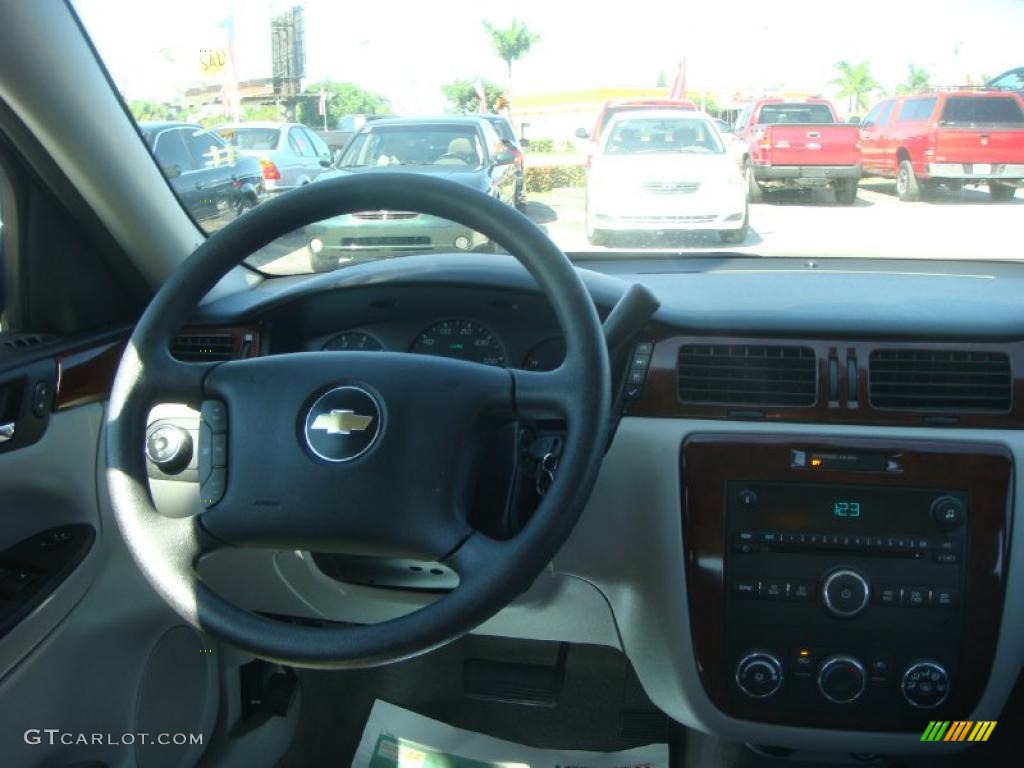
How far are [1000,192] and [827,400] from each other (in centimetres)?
146

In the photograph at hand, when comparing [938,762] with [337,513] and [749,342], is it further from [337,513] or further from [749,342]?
[337,513]

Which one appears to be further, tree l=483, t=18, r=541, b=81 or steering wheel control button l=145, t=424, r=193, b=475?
tree l=483, t=18, r=541, b=81

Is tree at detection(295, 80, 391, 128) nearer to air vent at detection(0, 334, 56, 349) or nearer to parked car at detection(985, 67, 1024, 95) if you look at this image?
air vent at detection(0, 334, 56, 349)

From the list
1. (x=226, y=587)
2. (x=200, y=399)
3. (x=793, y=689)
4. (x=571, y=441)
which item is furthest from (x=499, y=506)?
(x=226, y=587)

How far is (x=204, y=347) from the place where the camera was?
245 centimetres

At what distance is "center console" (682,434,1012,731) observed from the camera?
217 cm

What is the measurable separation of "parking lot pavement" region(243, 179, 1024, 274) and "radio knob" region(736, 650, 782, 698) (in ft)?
3.61

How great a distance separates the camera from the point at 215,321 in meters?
2.43

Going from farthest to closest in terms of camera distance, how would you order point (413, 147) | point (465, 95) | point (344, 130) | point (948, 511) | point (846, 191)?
point (846, 191)
point (465, 95)
point (344, 130)
point (413, 147)
point (948, 511)

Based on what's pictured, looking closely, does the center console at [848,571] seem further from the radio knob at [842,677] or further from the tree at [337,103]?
the tree at [337,103]

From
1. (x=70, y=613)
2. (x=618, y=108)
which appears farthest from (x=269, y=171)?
(x=618, y=108)

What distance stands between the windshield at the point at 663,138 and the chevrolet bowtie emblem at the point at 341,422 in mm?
2439

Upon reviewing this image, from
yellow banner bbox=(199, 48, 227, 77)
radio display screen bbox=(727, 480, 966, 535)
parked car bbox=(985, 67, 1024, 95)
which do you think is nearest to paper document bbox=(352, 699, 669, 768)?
radio display screen bbox=(727, 480, 966, 535)

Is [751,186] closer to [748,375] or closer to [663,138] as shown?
[663,138]
